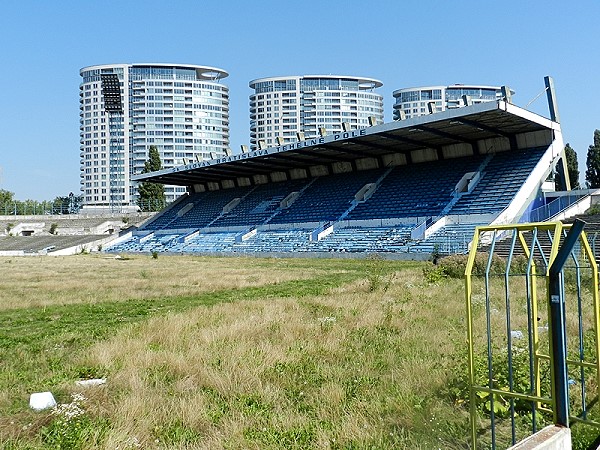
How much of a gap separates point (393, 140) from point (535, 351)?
40230 mm

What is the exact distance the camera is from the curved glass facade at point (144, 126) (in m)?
148

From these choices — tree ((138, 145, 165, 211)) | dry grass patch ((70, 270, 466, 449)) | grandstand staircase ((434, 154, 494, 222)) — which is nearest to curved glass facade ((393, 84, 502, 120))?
tree ((138, 145, 165, 211))

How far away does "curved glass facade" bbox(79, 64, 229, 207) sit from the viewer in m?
148

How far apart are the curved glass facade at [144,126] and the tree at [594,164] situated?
102125mm

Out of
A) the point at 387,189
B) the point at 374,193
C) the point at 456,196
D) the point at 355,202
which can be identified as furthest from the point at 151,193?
the point at 456,196

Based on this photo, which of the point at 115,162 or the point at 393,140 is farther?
the point at 115,162

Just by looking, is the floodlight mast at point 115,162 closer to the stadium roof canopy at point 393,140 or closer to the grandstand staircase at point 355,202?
the stadium roof canopy at point 393,140

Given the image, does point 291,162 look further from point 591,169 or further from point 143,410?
point 143,410

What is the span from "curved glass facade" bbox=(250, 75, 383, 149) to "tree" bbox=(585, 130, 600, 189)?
111109 mm

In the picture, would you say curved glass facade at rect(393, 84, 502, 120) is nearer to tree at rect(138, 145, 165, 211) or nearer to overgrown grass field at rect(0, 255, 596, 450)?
tree at rect(138, 145, 165, 211)

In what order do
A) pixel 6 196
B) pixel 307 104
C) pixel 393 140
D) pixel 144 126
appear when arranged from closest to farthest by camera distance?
1. pixel 393 140
2. pixel 6 196
3. pixel 144 126
4. pixel 307 104

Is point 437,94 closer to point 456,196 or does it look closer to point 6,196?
point 6,196

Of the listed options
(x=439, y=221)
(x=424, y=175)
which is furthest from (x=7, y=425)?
(x=424, y=175)

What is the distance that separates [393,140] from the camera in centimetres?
4391
